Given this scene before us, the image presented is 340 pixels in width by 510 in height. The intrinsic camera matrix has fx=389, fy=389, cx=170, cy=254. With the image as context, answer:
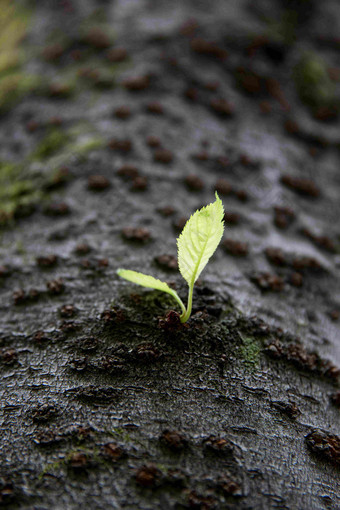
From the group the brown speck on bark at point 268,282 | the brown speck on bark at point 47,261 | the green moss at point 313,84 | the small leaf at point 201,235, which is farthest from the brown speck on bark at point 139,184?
the green moss at point 313,84

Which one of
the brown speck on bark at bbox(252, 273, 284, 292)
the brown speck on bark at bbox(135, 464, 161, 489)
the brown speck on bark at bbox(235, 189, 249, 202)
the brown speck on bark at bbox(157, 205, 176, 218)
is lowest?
the brown speck on bark at bbox(252, 273, 284, 292)

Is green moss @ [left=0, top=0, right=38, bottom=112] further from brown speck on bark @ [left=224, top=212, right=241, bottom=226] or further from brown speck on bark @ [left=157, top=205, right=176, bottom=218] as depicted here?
brown speck on bark @ [left=224, top=212, right=241, bottom=226]

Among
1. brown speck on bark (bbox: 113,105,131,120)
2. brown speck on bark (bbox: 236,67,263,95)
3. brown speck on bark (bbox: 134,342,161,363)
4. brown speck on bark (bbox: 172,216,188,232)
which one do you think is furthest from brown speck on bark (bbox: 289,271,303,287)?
brown speck on bark (bbox: 236,67,263,95)

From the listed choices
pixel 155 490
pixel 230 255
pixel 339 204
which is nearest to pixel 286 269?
pixel 230 255

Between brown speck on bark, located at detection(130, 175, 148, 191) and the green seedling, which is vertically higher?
the green seedling

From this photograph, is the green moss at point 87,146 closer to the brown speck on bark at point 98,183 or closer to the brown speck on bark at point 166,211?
the brown speck on bark at point 98,183

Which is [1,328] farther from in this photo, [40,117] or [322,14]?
[322,14]

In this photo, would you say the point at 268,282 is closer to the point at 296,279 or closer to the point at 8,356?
the point at 296,279
